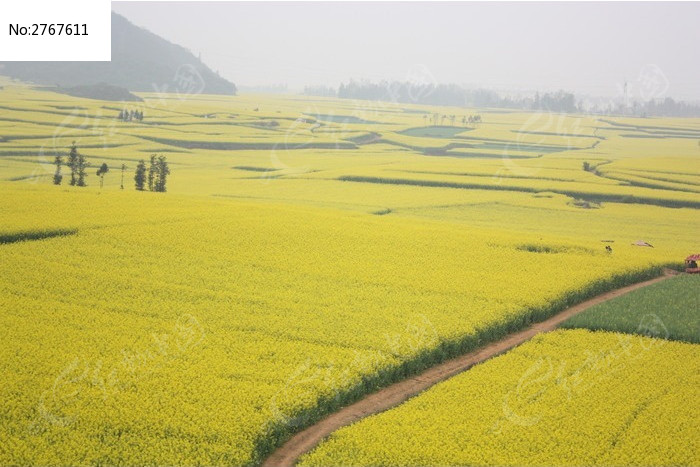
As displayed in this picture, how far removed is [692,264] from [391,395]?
1978cm

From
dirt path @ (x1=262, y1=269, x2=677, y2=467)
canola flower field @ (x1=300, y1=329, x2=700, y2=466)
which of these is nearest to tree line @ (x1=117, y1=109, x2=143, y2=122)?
dirt path @ (x1=262, y1=269, x2=677, y2=467)

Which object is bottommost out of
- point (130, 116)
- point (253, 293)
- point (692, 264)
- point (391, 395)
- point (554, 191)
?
point (554, 191)

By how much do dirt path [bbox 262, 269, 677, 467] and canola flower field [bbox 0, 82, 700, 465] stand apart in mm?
227

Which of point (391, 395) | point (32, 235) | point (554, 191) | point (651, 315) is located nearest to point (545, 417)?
point (391, 395)

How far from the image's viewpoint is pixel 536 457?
1262 centimetres

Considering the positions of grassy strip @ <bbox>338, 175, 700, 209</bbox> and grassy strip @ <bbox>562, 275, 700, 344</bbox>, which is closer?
grassy strip @ <bbox>562, 275, 700, 344</bbox>

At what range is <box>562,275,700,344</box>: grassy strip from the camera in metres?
20.5

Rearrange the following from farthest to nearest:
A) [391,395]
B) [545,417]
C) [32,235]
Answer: [32,235], [391,395], [545,417]

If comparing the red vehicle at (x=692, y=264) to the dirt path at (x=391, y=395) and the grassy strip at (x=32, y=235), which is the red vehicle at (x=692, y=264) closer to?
the dirt path at (x=391, y=395)

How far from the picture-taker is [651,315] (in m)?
21.8

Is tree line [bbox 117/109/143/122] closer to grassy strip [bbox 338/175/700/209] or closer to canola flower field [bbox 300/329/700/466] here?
grassy strip [bbox 338/175/700/209]

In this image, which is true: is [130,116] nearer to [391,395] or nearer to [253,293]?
[253,293]

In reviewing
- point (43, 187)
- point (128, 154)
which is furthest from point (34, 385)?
point (128, 154)

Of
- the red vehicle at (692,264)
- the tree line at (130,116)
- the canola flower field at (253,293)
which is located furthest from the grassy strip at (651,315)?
the tree line at (130,116)
